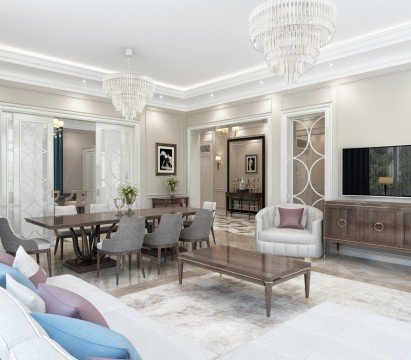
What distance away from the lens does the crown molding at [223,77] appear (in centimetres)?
465

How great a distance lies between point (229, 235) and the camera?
292 inches

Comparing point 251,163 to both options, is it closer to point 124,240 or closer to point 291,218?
point 291,218

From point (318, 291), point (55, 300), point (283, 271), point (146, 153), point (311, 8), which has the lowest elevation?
point (318, 291)

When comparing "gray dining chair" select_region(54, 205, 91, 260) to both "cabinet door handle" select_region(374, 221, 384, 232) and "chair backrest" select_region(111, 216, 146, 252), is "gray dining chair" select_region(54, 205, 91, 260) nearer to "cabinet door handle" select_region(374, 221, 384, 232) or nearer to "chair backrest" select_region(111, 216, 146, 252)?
"chair backrest" select_region(111, 216, 146, 252)

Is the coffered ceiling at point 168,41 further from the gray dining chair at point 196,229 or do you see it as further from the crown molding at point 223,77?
the gray dining chair at point 196,229

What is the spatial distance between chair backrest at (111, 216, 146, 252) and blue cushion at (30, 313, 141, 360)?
2900mm

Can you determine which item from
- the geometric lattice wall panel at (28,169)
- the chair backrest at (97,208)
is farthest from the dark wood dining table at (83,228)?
the geometric lattice wall panel at (28,169)

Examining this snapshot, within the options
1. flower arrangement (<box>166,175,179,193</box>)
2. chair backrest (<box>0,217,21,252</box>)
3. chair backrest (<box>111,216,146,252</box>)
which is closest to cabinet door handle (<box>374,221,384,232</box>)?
chair backrest (<box>111,216,146,252</box>)

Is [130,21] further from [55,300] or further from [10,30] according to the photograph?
[55,300]

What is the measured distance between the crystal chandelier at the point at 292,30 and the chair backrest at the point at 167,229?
7.73 ft

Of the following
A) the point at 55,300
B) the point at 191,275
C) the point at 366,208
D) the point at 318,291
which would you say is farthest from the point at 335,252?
the point at 55,300

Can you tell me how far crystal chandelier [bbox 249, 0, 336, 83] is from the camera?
285cm

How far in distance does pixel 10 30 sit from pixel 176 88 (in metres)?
3.45

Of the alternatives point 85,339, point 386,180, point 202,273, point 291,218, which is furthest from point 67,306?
point 386,180
